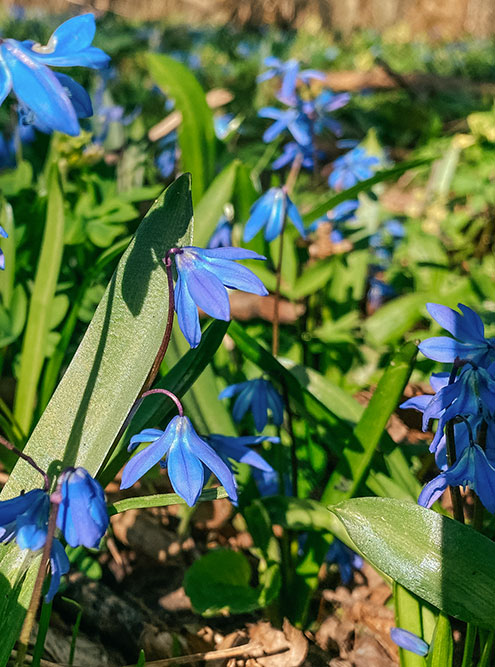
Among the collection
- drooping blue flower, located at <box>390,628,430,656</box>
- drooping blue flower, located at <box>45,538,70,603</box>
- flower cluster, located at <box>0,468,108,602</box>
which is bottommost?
drooping blue flower, located at <box>390,628,430,656</box>

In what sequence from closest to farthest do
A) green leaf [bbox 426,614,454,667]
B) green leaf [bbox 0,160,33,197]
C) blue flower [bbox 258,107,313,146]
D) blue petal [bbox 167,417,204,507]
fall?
blue petal [bbox 167,417,204,507], green leaf [bbox 426,614,454,667], green leaf [bbox 0,160,33,197], blue flower [bbox 258,107,313,146]

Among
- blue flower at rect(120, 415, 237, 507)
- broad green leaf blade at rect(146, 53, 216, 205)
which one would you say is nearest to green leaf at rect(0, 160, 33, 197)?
broad green leaf blade at rect(146, 53, 216, 205)

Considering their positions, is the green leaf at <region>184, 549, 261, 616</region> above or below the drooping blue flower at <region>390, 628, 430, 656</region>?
below

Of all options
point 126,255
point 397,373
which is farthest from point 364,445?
point 126,255

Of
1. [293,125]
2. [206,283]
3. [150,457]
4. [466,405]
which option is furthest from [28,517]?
[293,125]

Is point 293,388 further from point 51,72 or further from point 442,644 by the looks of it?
point 51,72

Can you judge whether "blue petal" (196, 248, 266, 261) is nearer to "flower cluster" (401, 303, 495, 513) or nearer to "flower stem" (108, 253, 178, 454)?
"flower stem" (108, 253, 178, 454)

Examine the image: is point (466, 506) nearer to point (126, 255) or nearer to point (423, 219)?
point (126, 255)
